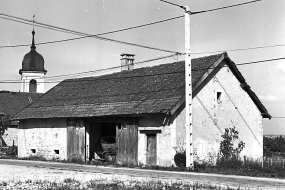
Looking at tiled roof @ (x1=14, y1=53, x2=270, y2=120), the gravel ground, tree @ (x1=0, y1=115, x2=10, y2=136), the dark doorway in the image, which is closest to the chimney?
tiled roof @ (x1=14, y1=53, x2=270, y2=120)

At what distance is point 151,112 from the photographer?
2498cm

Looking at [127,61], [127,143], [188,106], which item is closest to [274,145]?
[127,61]

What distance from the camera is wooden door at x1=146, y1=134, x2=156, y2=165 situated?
25766 millimetres

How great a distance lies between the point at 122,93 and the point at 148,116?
15.0 feet

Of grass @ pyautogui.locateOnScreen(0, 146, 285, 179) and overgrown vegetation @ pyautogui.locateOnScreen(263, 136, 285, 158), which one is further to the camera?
overgrown vegetation @ pyautogui.locateOnScreen(263, 136, 285, 158)

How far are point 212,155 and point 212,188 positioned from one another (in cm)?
1270

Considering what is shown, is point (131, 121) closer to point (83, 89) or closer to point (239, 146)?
point (239, 146)

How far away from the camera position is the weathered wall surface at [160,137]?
2492 centimetres

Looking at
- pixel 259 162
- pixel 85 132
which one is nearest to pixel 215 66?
pixel 259 162

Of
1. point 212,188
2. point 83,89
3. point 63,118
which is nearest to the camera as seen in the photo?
point 212,188

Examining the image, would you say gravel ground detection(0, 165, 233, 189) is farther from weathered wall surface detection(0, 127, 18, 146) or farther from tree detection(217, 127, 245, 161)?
weathered wall surface detection(0, 127, 18, 146)

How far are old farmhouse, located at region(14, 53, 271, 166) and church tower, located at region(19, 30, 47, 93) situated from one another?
32266mm

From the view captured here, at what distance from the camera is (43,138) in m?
33.3

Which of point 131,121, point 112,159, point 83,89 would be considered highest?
point 83,89
